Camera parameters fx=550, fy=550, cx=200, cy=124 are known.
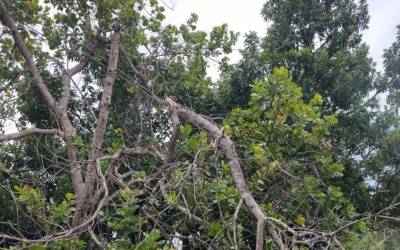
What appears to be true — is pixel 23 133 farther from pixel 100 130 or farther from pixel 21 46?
pixel 21 46

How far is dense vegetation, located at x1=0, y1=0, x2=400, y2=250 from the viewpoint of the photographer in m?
3.73

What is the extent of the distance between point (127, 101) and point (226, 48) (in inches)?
56.4

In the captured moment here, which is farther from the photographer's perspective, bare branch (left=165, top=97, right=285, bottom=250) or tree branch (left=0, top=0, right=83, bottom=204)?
tree branch (left=0, top=0, right=83, bottom=204)

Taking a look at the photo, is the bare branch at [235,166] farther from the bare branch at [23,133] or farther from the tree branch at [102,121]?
the bare branch at [23,133]

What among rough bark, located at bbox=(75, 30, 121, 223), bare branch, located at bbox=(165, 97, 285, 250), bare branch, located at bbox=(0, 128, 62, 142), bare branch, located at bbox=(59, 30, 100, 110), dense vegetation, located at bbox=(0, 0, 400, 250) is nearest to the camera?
bare branch, located at bbox=(165, 97, 285, 250)

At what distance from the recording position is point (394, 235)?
2.81 m

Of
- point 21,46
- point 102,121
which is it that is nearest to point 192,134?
point 102,121

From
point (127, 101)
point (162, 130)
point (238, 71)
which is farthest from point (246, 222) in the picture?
point (238, 71)

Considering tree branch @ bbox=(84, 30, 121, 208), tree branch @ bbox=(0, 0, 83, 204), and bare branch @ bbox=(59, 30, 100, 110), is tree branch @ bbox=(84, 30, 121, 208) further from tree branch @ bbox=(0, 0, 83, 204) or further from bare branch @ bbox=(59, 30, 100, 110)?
bare branch @ bbox=(59, 30, 100, 110)

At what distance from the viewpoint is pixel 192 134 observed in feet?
17.9

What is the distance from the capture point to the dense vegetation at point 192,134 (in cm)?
373

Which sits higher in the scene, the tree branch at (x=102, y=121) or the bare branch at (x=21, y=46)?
the bare branch at (x=21, y=46)

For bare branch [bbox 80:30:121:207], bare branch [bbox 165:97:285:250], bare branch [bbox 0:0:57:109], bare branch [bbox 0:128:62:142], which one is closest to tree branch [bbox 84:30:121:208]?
bare branch [bbox 80:30:121:207]

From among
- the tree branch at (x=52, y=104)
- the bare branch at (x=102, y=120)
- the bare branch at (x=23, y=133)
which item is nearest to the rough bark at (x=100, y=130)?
the bare branch at (x=102, y=120)
